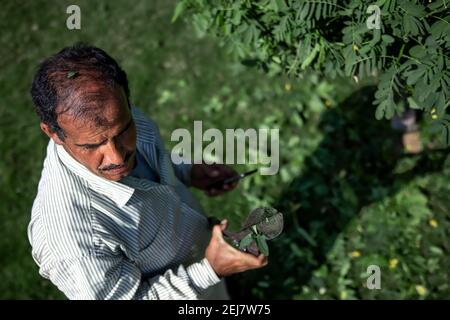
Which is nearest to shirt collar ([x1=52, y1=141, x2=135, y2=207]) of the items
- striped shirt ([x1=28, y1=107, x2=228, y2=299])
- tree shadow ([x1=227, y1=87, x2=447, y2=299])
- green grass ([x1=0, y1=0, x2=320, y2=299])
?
striped shirt ([x1=28, y1=107, x2=228, y2=299])

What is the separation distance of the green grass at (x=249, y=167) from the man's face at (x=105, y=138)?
1.58m

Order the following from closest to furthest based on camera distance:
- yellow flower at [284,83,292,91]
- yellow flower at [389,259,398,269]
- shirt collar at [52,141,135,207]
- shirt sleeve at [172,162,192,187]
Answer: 1. shirt collar at [52,141,135,207]
2. shirt sleeve at [172,162,192,187]
3. yellow flower at [389,259,398,269]
4. yellow flower at [284,83,292,91]

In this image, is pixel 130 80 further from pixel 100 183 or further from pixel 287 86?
pixel 100 183

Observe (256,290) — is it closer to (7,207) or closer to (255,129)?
(255,129)

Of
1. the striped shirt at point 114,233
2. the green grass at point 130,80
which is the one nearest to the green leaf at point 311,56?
the striped shirt at point 114,233

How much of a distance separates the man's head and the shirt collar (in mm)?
43

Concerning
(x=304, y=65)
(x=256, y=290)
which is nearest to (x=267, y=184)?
(x=256, y=290)

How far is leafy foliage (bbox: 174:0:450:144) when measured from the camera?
217 cm

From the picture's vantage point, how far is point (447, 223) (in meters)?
4.09

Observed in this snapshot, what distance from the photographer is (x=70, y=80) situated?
7.02 ft

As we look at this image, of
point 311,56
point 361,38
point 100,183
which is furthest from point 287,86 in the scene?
point 100,183

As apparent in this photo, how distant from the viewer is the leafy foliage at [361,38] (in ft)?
7.11

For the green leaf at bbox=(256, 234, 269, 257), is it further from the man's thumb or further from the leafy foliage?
the leafy foliage

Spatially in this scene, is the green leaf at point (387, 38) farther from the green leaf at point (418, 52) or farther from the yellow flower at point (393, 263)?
the yellow flower at point (393, 263)
